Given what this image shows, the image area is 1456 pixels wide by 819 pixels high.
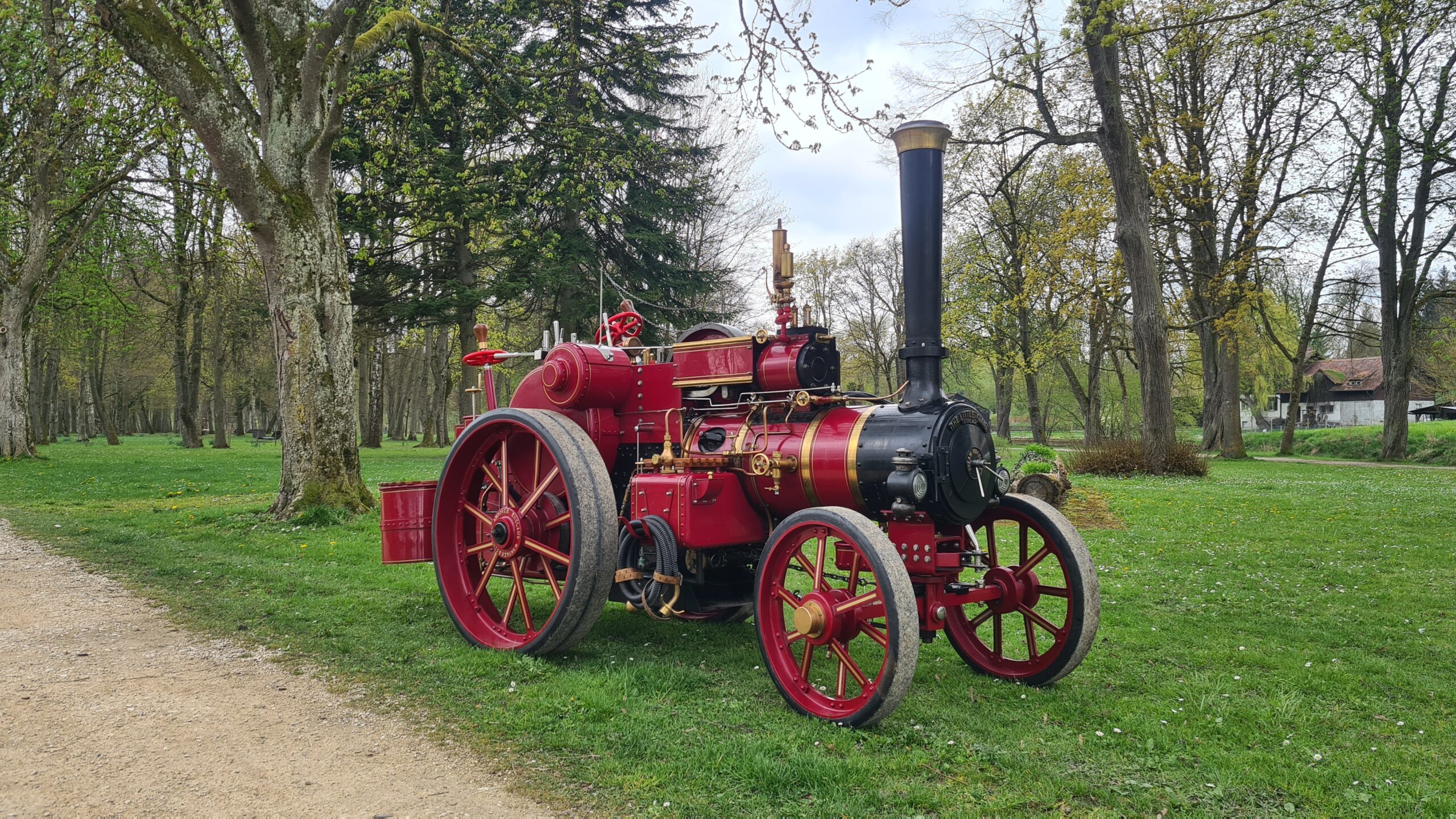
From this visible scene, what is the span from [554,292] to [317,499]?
12.4 metres

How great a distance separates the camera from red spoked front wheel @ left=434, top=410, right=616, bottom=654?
4828mm

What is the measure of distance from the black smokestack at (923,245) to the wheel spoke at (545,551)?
85.9 inches

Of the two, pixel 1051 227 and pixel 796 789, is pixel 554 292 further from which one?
pixel 796 789

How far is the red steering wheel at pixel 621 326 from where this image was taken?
19.7 feet

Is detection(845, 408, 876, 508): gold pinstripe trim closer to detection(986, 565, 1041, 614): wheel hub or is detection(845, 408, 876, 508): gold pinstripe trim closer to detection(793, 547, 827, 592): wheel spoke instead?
detection(793, 547, 827, 592): wheel spoke

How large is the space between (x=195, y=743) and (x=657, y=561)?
2333 mm

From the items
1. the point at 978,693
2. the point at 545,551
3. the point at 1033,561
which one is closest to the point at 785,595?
the point at 978,693

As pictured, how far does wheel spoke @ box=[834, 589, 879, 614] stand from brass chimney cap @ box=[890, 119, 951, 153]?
2301mm

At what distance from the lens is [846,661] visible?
4.13 metres

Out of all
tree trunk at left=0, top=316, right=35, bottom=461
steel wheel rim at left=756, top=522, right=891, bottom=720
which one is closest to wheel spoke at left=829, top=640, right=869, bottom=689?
steel wheel rim at left=756, top=522, right=891, bottom=720

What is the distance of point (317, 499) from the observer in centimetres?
1047

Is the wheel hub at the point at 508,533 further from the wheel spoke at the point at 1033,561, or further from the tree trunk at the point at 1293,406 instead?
the tree trunk at the point at 1293,406

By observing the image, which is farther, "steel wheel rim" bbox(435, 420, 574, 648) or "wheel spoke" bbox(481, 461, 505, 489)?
"wheel spoke" bbox(481, 461, 505, 489)

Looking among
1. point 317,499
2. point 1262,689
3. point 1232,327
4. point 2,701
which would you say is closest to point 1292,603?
point 1262,689
